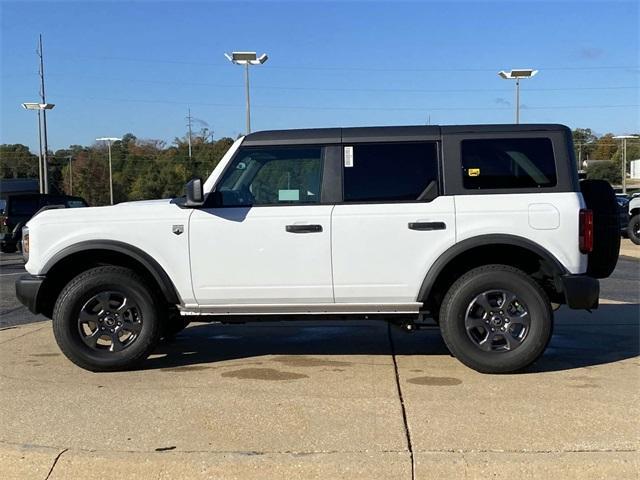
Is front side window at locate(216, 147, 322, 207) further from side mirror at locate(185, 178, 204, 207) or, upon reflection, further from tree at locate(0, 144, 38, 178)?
tree at locate(0, 144, 38, 178)

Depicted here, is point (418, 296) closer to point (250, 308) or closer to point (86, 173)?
point (250, 308)

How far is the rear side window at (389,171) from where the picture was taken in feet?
17.3

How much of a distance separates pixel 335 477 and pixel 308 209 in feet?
7.70

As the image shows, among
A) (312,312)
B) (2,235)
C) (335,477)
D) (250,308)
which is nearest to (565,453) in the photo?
(335,477)

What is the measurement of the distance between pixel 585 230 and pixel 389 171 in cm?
158

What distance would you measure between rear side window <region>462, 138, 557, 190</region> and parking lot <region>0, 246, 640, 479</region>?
153cm

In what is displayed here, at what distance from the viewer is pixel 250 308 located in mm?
5375

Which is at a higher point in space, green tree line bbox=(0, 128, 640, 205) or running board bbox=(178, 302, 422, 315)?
green tree line bbox=(0, 128, 640, 205)

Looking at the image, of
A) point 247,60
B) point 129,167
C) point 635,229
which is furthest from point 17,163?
point 635,229

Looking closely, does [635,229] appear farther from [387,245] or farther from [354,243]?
[354,243]

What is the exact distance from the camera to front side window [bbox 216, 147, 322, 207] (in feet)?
17.6

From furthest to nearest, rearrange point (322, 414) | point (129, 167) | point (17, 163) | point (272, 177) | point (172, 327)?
point (17, 163) → point (129, 167) → point (172, 327) → point (272, 177) → point (322, 414)

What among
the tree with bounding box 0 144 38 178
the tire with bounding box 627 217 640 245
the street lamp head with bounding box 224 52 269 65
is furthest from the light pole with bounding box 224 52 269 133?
the tree with bounding box 0 144 38 178

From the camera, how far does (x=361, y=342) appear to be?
21.4 ft
